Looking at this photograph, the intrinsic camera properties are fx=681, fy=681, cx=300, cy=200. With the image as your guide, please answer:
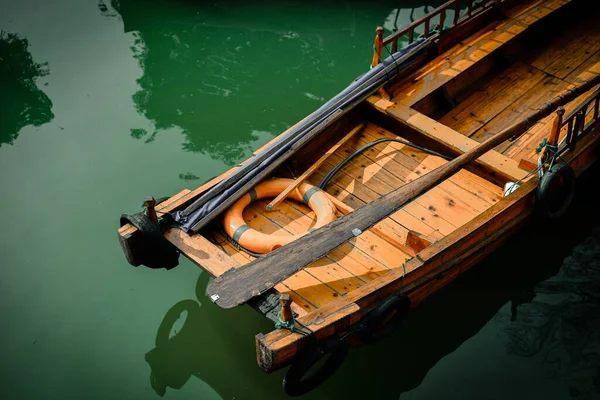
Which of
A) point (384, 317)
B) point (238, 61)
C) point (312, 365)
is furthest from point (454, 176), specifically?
point (238, 61)

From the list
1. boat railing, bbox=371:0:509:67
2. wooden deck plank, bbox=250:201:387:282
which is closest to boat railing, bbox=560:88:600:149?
boat railing, bbox=371:0:509:67

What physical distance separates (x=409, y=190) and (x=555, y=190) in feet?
5.59

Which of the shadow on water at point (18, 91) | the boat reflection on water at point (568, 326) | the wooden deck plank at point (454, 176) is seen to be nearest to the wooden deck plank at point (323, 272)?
the wooden deck plank at point (454, 176)

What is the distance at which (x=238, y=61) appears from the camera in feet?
32.5

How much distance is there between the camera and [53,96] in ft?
31.1

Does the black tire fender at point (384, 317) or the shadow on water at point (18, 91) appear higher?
the shadow on water at point (18, 91)

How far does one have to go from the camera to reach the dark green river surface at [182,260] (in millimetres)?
6336

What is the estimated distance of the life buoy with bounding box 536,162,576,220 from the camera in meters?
6.30

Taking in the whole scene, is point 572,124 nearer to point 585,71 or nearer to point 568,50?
point 585,71

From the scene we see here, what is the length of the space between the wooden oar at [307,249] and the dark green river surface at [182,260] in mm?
1381

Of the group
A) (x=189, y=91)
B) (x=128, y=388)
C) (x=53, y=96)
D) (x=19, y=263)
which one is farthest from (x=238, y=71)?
(x=128, y=388)

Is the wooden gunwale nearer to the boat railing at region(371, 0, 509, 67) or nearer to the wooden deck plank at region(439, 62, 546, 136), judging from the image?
the wooden deck plank at region(439, 62, 546, 136)

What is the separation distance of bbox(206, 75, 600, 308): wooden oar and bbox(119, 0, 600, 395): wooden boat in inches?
0.5

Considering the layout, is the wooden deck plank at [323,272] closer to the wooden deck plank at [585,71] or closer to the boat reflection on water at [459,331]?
the boat reflection on water at [459,331]
